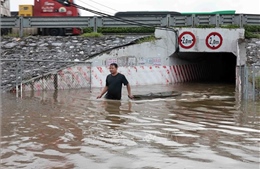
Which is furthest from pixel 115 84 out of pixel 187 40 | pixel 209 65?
pixel 209 65

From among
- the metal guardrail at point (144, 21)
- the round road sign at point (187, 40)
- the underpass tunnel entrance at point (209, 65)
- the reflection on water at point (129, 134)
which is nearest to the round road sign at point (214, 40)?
the round road sign at point (187, 40)

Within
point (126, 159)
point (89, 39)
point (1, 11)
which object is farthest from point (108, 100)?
point (1, 11)

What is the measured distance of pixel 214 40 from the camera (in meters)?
23.0

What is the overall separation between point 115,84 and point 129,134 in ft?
16.4

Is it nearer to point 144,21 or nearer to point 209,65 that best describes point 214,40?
point 144,21

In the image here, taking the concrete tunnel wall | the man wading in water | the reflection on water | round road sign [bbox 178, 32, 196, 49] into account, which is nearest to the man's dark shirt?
the man wading in water

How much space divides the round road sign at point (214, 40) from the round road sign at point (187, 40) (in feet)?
2.54

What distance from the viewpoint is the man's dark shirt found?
44.7ft

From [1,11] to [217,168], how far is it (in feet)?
84.5

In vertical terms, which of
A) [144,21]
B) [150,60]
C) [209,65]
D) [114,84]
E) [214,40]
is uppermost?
[144,21]

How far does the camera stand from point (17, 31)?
987 inches

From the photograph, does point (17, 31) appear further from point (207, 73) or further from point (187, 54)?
point (207, 73)

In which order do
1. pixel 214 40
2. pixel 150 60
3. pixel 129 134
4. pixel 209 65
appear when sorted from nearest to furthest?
pixel 129 134 → pixel 150 60 → pixel 214 40 → pixel 209 65

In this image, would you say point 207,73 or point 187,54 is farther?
point 207,73
